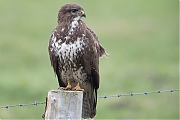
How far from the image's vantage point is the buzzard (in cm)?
847

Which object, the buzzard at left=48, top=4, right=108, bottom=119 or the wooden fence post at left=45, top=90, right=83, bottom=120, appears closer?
the wooden fence post at left=45, top=90, right=83, bottom=120

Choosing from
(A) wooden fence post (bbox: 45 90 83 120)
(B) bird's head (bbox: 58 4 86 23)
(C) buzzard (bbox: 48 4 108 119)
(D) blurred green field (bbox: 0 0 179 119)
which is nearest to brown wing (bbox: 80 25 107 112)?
(C) buzzard (bbox: 48 4 108 119)

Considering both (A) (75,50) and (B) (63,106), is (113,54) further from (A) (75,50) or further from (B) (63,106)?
(B) (63,106)

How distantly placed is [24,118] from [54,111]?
8.08 metres

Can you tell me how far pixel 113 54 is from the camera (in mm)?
21703

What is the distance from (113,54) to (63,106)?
14.8 m

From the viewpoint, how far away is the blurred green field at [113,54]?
1644 centimetres

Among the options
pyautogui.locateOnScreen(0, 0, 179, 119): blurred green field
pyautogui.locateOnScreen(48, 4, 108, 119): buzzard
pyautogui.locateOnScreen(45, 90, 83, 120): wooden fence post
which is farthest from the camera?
pyautogui.locateOnScreen(0, 0, 179, 119): blurred green field

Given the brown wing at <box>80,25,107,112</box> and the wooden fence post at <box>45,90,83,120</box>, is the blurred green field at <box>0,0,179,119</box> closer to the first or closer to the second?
the brown wing at <box>80,25,107,112</box>

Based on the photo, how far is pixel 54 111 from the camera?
696 cm

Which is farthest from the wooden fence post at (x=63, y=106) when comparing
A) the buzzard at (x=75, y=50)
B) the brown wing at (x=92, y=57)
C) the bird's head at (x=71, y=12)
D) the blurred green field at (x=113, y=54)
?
the blurred green field at (x=113, y=54)

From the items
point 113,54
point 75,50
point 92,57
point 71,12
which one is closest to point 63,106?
point 75,50

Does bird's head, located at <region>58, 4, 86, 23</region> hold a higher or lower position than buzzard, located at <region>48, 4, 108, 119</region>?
higher

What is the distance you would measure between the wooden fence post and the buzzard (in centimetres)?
140
